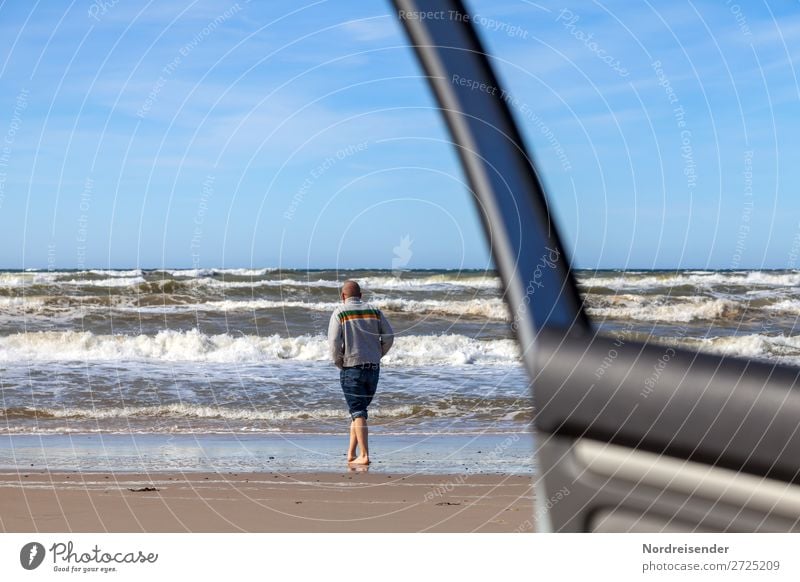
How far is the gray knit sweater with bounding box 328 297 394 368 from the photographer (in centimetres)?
838

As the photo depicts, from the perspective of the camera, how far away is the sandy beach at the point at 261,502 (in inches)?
258

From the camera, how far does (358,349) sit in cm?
876

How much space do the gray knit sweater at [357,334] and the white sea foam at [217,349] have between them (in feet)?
25.8

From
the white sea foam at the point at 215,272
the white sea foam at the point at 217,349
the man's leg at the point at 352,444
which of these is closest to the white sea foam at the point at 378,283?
the white sea foam at the point at 215,272

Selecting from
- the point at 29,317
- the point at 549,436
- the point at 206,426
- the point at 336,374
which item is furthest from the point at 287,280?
the point at 549,436

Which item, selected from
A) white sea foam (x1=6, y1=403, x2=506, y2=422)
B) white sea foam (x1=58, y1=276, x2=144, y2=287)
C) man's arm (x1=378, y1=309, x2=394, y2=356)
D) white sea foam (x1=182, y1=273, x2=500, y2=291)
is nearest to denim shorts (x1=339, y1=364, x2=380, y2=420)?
man's arm (x1=378, y1=309, x2=394, y2=356)

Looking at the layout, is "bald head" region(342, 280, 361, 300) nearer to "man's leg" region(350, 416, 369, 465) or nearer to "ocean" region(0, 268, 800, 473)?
"man's leg" region(350, 416, 369, 465)

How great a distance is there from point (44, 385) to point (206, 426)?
3.79 meters

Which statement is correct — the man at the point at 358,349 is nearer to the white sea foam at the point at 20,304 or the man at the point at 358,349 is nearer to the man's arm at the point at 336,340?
the man's arm at the point at 336,340

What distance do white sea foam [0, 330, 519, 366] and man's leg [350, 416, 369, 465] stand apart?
7.99 meters

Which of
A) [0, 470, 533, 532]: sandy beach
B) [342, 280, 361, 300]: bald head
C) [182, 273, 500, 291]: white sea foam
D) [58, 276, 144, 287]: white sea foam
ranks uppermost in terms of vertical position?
[182, 273, 500, 291]: white sea foam

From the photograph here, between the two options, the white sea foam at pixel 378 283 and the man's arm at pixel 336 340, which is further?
the white sea foam at pixel 378 283

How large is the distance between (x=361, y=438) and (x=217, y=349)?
10.8m

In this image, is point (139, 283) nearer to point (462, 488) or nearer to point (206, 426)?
point (206, 426)
